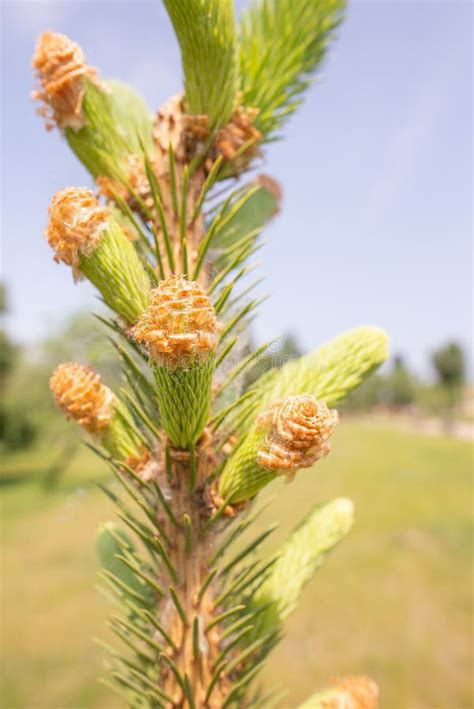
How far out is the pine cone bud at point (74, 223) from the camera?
2.67ft

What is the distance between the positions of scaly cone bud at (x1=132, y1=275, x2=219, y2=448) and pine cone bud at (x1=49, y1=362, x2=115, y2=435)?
0.73ft

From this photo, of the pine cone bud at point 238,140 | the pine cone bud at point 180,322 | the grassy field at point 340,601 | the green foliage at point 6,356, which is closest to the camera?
the pine cone bud at point 180,322

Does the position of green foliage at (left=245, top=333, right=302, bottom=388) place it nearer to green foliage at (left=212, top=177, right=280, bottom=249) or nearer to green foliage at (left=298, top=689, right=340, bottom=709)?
green foliage at (left=212, top=177, right=280, bottom=249)

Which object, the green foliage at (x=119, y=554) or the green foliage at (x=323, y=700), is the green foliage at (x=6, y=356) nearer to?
the green foliage at (x=119, y=554)

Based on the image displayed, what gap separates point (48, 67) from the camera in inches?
37.0

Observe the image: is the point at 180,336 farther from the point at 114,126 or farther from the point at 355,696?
the point at 355,696

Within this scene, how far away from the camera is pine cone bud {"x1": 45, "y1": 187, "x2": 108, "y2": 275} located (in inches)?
32.0

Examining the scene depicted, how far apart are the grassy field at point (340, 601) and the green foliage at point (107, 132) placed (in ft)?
2.35

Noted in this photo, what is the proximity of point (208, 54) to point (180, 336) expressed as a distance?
1.88 feet

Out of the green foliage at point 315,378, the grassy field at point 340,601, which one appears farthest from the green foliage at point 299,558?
the green foliage at point 315,378

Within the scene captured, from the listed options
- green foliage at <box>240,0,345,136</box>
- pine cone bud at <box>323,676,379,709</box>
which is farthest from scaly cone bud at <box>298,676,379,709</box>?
green foliage at <box>240,0,345,136</box>

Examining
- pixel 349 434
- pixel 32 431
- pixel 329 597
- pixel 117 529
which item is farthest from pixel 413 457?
pixel 117 529

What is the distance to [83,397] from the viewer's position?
901mm

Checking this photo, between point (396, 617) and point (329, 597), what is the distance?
1.85m
